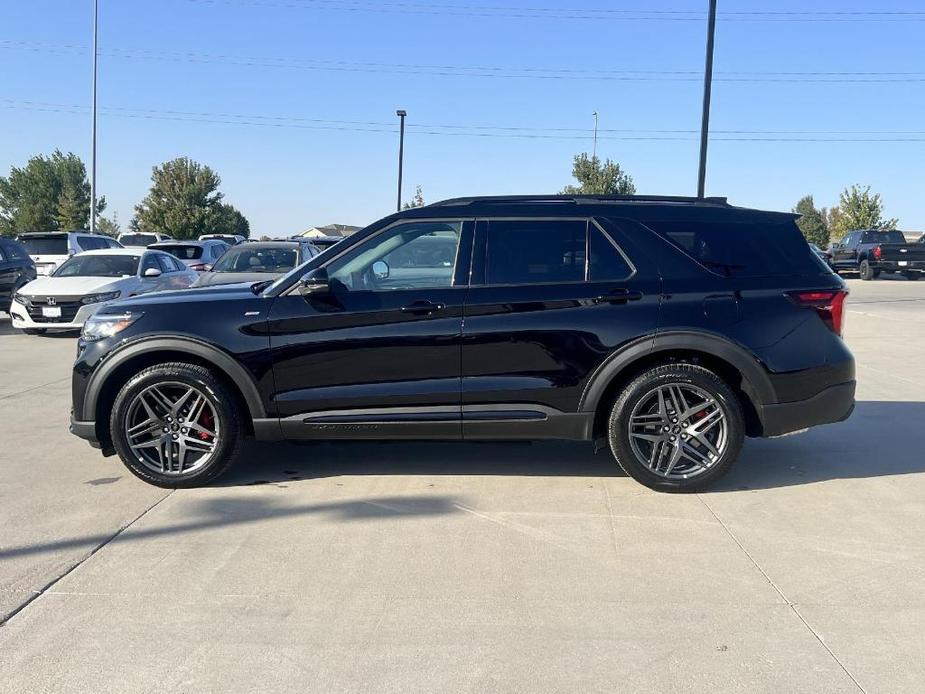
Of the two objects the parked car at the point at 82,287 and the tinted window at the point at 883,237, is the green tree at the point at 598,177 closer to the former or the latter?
the tinted window at the point at 883,237

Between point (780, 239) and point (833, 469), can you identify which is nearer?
point (780, 239)

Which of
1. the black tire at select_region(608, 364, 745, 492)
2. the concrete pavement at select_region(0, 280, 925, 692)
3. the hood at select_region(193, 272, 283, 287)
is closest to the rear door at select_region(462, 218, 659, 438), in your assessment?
the black tire at select_region(608, 364, 745, 492)

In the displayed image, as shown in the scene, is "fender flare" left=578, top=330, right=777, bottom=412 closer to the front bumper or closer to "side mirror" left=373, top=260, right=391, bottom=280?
"side mirror" left=373, top=260, right=391, bottom=280

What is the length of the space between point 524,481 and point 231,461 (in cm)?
194

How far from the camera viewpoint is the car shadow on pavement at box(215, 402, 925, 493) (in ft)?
18.9

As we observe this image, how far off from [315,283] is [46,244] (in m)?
17.2

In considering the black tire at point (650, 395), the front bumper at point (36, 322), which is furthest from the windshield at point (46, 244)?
the black tire at point (650, 395)

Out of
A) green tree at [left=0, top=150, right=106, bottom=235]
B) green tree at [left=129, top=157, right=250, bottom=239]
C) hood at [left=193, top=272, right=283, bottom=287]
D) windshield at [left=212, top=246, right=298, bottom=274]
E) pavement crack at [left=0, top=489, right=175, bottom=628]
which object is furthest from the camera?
green tree at [left=0, top=150, right=106, bottom=235]

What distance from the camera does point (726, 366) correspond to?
212 inches

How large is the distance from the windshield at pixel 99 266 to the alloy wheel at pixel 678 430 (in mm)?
12124

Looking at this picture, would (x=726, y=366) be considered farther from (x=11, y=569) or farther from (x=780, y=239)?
(x=11, y=569)

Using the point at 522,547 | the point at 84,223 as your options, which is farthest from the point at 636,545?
the point at 84,223

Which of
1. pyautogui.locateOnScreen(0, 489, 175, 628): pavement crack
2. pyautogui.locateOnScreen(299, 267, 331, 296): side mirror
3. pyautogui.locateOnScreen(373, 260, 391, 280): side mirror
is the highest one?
pyautogui.locateOnScreen(373, 260, 391, 280): side mirror

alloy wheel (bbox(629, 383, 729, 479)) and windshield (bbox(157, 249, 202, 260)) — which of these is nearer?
alloy wheel (bbox(629, 383, 729, 479))
